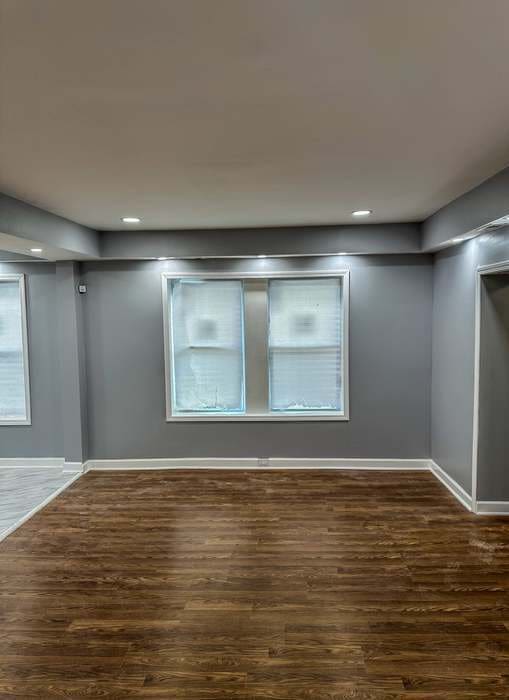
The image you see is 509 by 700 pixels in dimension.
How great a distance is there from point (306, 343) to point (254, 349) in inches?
23.3

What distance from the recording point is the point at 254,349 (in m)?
5.15

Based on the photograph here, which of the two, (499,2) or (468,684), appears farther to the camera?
(468,684)

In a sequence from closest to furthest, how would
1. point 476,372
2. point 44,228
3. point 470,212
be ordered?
1. point 470,212
2. point 44,228
3. point 476,372

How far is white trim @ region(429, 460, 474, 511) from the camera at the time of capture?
408 centimetres

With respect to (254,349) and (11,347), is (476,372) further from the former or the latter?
(11,347)

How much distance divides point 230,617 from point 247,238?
344 centimetres

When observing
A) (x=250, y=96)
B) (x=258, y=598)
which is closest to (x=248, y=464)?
(x=258, y=598)

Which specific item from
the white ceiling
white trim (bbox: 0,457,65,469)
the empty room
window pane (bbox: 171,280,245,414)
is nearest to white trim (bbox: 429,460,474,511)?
the empty room

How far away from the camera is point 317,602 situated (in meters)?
2.76

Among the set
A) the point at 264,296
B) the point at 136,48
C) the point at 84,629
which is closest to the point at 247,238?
the point at 264,296

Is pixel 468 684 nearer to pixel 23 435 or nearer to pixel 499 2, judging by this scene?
pixel 499 2

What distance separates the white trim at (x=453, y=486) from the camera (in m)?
4.08

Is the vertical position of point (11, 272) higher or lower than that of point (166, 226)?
lower

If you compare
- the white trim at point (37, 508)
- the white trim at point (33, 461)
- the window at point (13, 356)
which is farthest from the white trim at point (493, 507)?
the window at point (13, 356)
